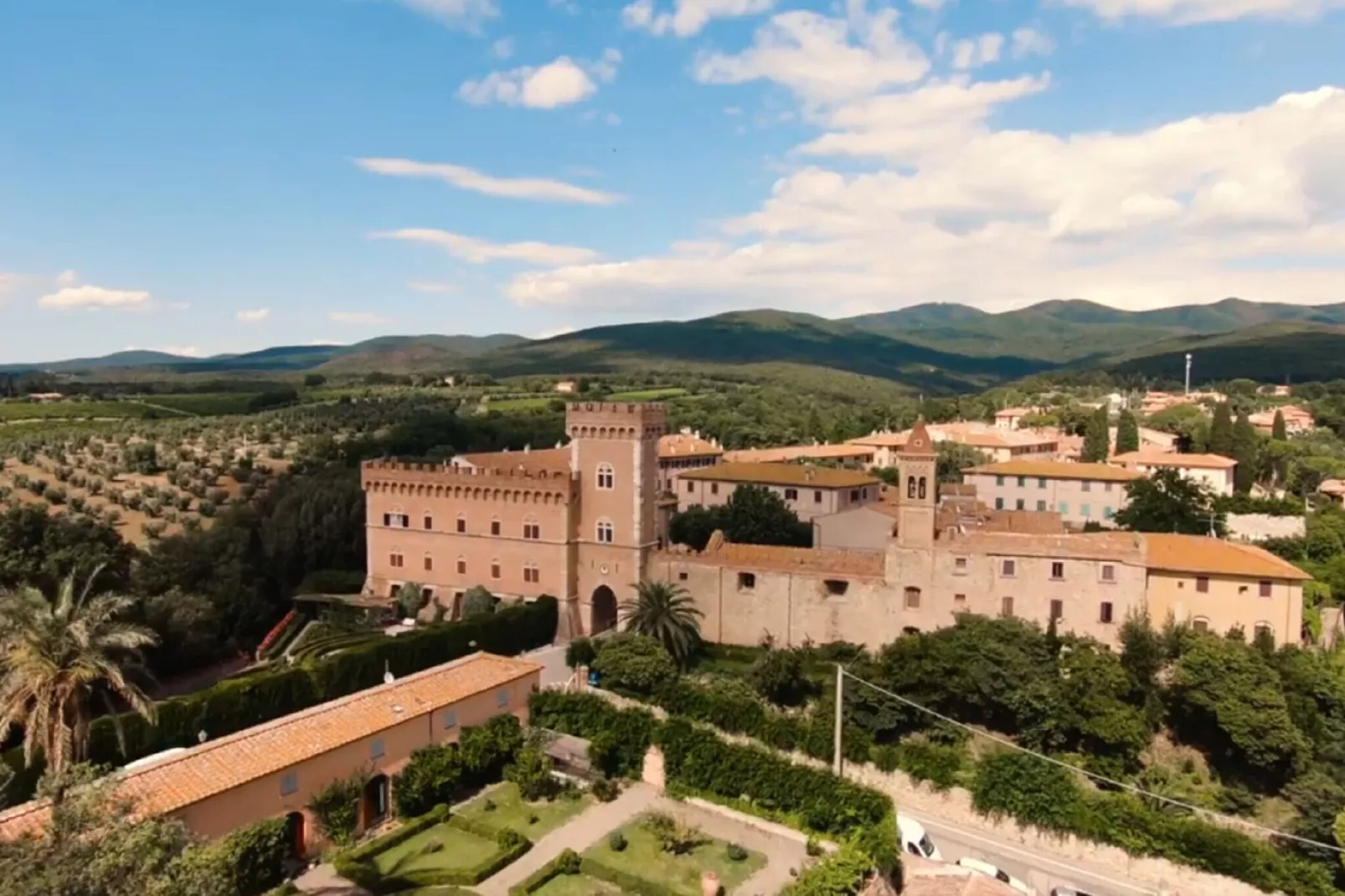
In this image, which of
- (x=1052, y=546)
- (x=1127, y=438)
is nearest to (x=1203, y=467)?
(x=1127, y=438)

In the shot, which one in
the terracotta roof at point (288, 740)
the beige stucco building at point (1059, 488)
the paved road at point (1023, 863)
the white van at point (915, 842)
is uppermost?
the beige stucco building at point (1059, 488)

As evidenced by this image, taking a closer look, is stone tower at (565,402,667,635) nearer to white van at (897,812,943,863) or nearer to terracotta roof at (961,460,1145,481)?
white van at (897,812,943,863)

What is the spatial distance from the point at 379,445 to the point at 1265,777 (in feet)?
221

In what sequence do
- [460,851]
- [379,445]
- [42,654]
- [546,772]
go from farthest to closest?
[379,445] < [546,772] < [460,851] < [42,654]

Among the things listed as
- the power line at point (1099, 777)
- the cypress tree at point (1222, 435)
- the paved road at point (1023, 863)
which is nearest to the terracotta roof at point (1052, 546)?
the power line at point (1099, 777)

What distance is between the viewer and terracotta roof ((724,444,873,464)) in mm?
91000

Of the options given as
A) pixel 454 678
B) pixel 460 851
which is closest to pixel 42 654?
pixel 460 851

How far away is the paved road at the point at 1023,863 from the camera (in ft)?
102

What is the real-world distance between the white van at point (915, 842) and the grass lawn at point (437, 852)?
1390cm

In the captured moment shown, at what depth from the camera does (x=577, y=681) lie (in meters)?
42.5

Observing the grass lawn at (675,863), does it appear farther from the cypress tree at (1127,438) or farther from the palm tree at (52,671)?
the cypress tree at (1127,438)

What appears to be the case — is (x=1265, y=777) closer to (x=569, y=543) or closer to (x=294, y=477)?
(x=569, y=543)

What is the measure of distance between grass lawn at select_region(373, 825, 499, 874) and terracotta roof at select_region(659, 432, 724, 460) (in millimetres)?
57115

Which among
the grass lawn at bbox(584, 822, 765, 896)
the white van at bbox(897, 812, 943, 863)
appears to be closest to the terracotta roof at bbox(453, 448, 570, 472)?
the grass lawn at bbox(584, 822, 765, 896)
